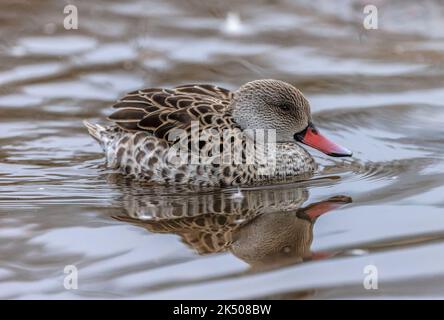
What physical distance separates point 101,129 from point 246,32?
174 inches

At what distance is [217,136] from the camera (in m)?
8.49

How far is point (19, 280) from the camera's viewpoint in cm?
659

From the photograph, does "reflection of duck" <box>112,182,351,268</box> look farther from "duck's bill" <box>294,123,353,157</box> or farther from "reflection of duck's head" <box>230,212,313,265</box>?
"duck's bill" <box>294,123,353,157</box>

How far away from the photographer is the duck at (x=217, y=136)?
8492 millimetres

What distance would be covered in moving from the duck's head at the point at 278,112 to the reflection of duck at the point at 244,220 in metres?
0.58

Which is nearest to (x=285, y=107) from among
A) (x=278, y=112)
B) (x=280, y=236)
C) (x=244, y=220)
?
(x=278, y=112)

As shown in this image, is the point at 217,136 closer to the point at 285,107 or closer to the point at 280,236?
the point at 285,107

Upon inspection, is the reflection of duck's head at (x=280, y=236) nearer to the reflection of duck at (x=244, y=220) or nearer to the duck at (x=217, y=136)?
the reflection of duck at (x=244, y=220)

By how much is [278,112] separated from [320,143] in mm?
458

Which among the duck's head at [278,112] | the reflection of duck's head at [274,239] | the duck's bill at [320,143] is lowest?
the reflection of duck's head at [274,239]

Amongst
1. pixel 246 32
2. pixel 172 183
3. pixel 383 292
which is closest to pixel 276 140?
pixel 172 183

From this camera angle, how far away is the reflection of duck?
713 cm

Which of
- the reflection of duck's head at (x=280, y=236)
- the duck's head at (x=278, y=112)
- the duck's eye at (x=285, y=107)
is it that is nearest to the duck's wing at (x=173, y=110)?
the duck's head at (x=278, y=112)
